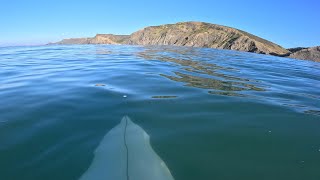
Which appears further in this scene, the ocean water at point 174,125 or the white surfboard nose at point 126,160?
the ocean water at point 174,125

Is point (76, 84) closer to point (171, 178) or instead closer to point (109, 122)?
point (109, 122)

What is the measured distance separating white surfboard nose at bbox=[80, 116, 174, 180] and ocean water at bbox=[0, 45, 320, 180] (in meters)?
0.18

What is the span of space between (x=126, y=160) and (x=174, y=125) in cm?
222

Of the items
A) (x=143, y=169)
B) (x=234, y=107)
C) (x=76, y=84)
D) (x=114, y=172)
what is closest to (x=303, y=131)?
(x=234, y=107)

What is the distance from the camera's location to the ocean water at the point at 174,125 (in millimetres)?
5570

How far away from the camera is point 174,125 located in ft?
24.8

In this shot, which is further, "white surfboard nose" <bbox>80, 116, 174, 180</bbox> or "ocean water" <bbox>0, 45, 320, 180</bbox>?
"ocean water" <bbox>0, 45, 320, 180</bbox>

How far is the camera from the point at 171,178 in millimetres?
5129

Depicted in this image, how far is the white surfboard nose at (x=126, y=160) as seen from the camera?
508 cm

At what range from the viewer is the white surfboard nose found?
5.08m

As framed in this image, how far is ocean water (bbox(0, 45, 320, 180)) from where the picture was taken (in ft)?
18.3

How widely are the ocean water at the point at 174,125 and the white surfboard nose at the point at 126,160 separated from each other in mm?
178

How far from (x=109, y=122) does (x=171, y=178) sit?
2.96m

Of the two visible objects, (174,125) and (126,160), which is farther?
(174,125)
